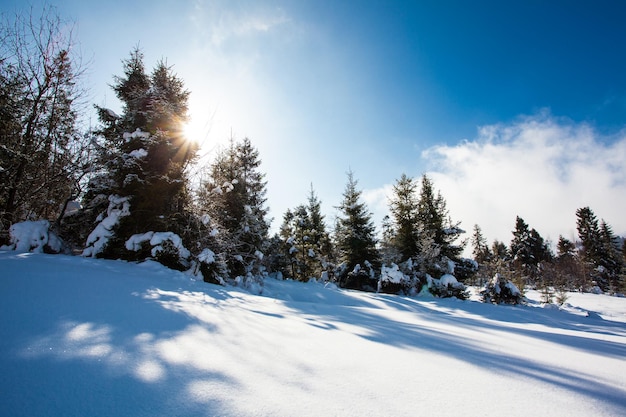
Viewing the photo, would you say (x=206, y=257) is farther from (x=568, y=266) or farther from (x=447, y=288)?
(x=568, y=266)

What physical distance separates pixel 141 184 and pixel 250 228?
17.3ft

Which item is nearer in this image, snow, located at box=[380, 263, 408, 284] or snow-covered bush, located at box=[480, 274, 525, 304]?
snow-covered bush, located at box=[480, 274, 525, 304]

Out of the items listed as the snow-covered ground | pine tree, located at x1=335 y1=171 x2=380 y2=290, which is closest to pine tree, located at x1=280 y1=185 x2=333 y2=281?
pine tree, located at x1=335 y1=171 x2=380 y2=290

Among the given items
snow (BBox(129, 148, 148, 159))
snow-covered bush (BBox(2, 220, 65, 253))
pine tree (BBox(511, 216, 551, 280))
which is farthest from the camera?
pine tree (BBox(511, 216, 551, 280))

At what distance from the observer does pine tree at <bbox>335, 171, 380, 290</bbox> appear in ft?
53.0

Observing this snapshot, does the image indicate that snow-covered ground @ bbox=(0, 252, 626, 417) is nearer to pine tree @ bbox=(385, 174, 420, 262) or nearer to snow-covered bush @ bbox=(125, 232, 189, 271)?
snow-covered bush @ bbox=(125, 232, 189, 271)

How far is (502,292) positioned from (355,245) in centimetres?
848

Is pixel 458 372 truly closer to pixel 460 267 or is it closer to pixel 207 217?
pixel 207 217

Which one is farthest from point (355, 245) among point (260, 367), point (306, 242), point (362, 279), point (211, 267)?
point (260, 367)

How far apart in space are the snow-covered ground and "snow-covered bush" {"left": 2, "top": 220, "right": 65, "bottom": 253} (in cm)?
413

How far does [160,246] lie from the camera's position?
6227 millimetres

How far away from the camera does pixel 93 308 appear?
220 cm

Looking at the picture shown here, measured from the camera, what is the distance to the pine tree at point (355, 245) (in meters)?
16.2

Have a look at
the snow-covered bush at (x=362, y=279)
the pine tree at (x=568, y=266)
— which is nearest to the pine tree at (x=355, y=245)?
the snow-covered bush at (x=362, y=279)
